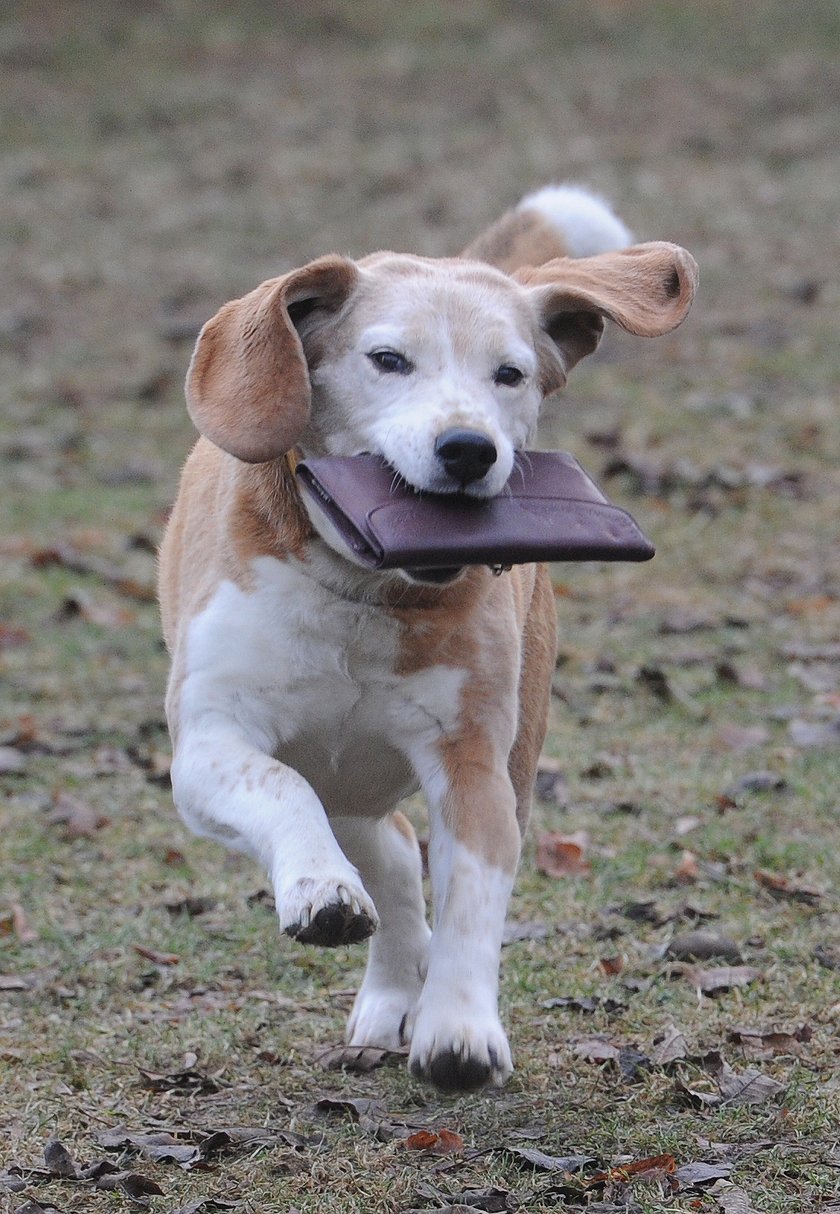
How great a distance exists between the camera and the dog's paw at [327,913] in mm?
3365

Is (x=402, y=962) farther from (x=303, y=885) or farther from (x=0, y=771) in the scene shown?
(x=0, y=771)

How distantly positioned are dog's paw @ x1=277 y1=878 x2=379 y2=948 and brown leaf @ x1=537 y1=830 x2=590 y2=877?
2120 mm

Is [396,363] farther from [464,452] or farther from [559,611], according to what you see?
[559,611]

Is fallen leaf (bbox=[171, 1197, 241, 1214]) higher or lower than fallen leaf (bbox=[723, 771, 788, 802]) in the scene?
lower

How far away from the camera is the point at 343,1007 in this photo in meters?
4.70

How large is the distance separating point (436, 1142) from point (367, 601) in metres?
1.11

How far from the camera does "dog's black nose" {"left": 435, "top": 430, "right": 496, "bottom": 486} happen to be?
144 inches

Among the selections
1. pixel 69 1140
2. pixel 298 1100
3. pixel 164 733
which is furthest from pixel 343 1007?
pixel 164 733

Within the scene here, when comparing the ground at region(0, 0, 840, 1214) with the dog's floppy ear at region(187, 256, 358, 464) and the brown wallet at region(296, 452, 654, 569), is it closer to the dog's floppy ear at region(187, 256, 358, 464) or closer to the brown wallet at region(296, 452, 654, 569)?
the brown wallet at region(296, 452, 654, 569)

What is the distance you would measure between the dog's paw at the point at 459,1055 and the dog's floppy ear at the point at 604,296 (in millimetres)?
1536

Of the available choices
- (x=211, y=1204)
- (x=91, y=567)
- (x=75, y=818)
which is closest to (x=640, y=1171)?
(x=211, y=1204)

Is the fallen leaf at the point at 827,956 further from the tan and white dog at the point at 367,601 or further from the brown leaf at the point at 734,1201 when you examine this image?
the brown leaf at the point at 734,1201

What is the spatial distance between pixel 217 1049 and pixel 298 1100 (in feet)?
1.15

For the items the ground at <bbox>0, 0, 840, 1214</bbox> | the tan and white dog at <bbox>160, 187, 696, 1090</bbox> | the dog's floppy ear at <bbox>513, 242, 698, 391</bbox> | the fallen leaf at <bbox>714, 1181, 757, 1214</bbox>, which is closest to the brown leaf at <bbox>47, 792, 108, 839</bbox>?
the ground at <bbox>0, 0, 840, 1214</bbox>
